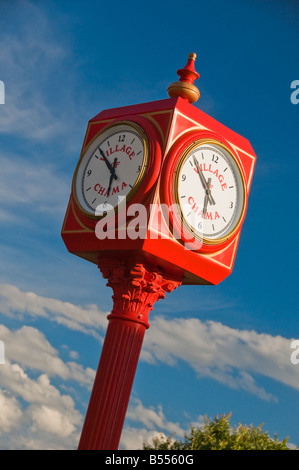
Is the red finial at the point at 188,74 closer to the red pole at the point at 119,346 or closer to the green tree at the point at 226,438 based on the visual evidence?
the red pole at the point at 119,346

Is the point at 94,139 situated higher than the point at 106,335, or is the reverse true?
the point at 94,139

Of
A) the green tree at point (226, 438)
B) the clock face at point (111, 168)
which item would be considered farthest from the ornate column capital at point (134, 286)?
the green tree at point (226, 438)

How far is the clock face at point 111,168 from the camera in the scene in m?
11.2

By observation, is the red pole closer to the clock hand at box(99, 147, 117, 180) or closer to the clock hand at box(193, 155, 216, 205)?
the clock hand at box(99, 147, 117, 180)

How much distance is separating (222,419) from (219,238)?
1469 centimetres

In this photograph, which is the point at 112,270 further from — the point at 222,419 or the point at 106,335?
the point at 222,419

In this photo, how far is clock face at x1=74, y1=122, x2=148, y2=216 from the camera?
11.2 metres

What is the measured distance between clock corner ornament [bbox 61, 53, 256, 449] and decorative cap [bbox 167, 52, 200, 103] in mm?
18

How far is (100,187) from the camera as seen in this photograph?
1168 cm

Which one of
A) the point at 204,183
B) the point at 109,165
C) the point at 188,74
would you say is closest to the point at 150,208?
the point at 204,183

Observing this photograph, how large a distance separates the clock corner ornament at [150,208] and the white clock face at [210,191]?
16 millimetres
